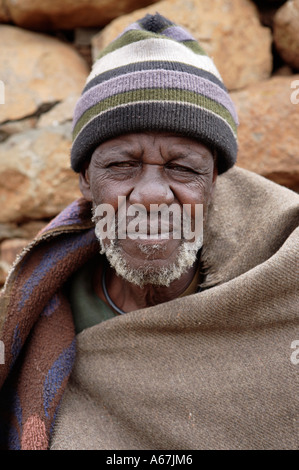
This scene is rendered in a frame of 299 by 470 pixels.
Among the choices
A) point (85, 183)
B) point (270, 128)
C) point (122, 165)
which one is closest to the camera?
point (122, 165)

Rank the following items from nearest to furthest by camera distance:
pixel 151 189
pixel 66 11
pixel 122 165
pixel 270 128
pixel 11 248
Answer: pixel 151 189 → pixel 122 165 → pixel 270 128 → pixel 66 11 → pixel 11 248

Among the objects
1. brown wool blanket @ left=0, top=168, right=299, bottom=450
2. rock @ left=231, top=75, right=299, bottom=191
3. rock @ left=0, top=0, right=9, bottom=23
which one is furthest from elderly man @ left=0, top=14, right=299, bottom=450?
rock @ left=0, top=0, right=9, bottom=23

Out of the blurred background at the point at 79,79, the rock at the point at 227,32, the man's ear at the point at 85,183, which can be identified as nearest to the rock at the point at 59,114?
the blurred background at the point at 79,79

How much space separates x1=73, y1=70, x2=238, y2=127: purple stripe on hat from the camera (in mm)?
1471

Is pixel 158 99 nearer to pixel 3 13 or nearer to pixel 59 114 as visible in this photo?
pixel 59 114

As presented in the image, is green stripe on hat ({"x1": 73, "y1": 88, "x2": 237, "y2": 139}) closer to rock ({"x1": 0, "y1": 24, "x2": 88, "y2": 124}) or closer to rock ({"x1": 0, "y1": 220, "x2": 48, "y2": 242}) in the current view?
rock ({"x1": 0, "y1": 24, "x2": 88, "y2": 124})

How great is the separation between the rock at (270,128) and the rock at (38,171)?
75 centimetres

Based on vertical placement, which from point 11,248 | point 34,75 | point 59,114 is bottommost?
point 11,248

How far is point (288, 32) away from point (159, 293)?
1255 mm

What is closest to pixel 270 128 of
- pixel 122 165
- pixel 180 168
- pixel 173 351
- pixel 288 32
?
pixel 288 32

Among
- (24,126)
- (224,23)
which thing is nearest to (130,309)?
(24,126)

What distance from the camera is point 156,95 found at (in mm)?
1462

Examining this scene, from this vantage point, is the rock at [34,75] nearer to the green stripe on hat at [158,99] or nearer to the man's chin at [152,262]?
the green stripe on hat at [158,99]

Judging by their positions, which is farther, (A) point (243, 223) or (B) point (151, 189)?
(A) point (243, 223)
